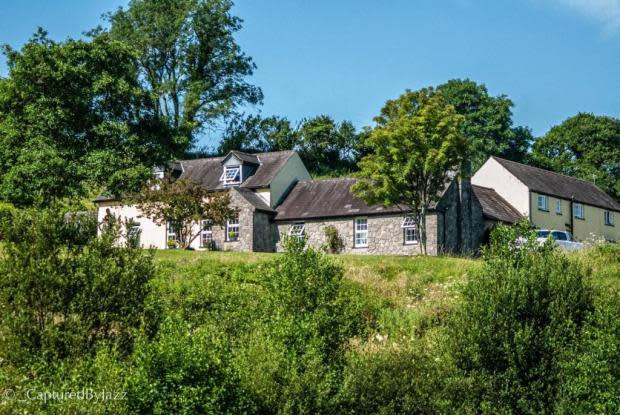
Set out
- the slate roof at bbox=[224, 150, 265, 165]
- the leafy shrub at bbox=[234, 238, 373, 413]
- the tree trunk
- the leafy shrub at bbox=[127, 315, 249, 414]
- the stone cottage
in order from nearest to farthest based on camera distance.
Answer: the leafy shrub at bbox=[127, 315, 249, 414], the leafy shrub at bbox=[234, 238, 373, 413], the tree trunk, the stone cottage, the slate roof at bbox=[224, 150, 265, 165]

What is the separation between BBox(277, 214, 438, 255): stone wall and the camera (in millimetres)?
47531

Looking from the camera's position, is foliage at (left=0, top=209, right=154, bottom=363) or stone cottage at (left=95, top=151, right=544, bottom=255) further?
stone cottage at (left=95, top=151, right=544, bottom=255)

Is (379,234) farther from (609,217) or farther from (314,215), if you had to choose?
(609,217)

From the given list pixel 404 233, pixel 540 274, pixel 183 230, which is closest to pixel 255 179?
pixel 183 230

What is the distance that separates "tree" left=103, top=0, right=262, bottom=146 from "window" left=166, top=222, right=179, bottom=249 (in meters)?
12.6

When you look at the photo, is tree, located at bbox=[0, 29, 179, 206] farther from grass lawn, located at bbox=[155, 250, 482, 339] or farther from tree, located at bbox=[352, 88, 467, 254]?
tree, located at bbox=[352, 88, 467, 254]

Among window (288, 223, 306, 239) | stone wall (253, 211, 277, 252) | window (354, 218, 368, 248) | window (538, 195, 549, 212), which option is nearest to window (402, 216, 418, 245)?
window (354, 218, 368, 248)

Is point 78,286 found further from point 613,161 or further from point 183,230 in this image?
point 613,161

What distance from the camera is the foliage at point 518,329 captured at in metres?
24.2

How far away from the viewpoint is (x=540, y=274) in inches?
1045

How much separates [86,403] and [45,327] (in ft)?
14.8

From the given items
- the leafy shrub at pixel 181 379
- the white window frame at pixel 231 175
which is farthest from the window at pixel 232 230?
the leafy shrub at pixel 181 379

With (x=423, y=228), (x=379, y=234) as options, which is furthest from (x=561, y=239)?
(x=379, y=234)

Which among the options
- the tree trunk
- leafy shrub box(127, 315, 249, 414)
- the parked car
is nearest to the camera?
leafy shrub box(127, 315, 249, 414)
